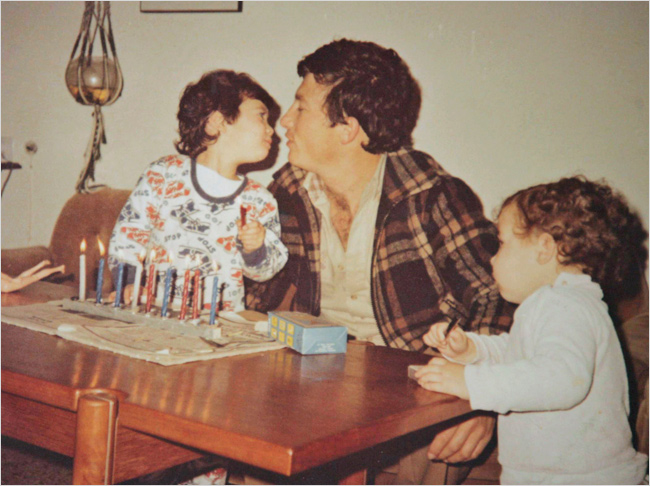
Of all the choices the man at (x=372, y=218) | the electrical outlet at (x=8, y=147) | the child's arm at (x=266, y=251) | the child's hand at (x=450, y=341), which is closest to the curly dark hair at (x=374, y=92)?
the man at (x=372, y=218)

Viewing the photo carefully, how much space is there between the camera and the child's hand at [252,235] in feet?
5.92

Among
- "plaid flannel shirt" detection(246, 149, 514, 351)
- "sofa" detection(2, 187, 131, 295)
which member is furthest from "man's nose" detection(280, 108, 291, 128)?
"sofa" detection(2, 187, 131, 295)

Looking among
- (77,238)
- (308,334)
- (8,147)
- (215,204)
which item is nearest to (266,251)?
(215,204)

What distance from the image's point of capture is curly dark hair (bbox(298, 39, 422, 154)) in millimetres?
1769

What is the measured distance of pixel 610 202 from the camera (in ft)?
4.34

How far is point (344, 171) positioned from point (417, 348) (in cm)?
54

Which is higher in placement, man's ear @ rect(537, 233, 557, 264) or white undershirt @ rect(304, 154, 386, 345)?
man's ear @ rect(537, 233, 557, 264)

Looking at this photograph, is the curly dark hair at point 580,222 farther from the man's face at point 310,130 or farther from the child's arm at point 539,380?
the man's face at point 310,130

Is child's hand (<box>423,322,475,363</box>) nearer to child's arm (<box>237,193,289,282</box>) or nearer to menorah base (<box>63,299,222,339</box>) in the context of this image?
menorah base (<box>63,299,222,339</box>)

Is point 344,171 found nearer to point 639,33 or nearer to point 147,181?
point 147,181

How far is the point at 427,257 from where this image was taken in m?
1.73

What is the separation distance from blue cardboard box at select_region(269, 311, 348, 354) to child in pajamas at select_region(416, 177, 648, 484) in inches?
7.1

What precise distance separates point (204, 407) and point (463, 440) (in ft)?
2.34

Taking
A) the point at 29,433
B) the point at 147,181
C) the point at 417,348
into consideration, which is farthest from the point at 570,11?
the point at 29,433
